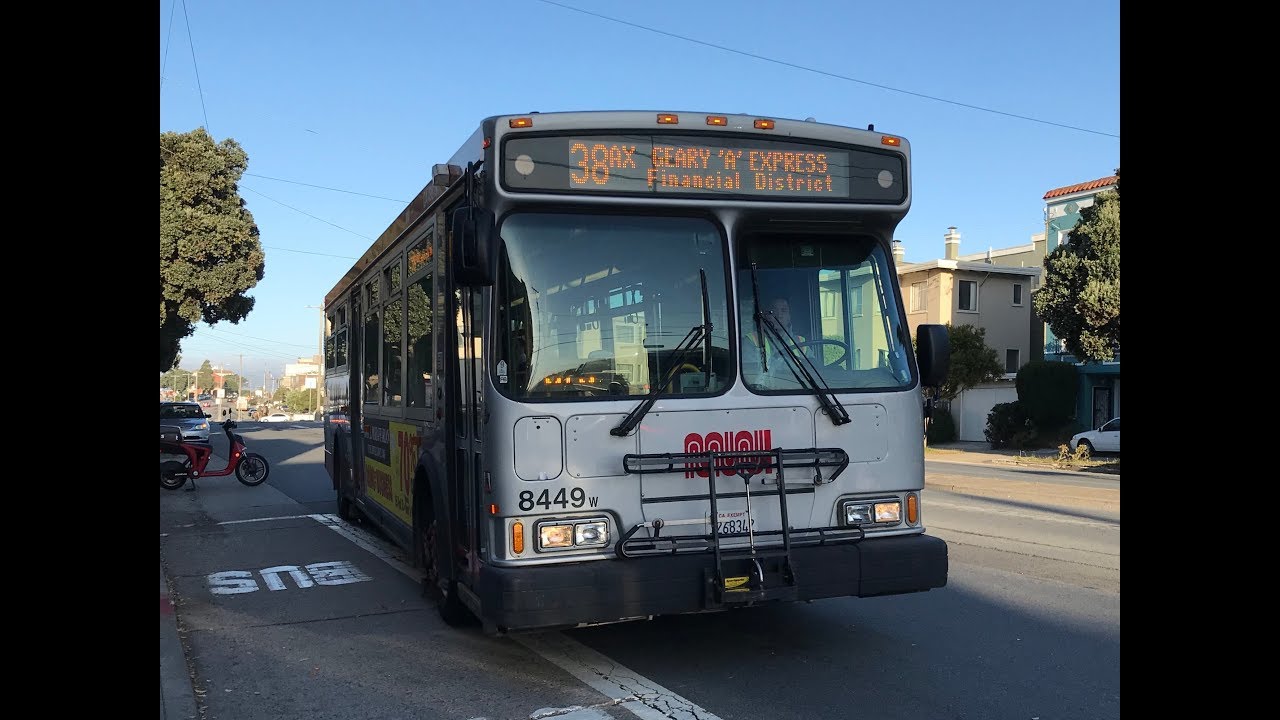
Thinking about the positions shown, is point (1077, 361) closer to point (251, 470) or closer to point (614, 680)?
point (251, 470)

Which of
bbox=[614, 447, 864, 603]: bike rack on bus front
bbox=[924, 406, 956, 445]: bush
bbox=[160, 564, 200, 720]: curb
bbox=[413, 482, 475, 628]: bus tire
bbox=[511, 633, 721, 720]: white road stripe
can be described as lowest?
bbox=[924, 406, 956, 445]: bush

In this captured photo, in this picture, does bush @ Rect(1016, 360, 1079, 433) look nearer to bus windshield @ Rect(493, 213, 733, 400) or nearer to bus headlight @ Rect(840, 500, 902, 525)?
bus headlight @ Rect(840, 500, 902, 525)

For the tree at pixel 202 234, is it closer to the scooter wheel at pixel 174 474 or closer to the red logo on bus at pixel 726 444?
the scooter wheel at pixel 174 474

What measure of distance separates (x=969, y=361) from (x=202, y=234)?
87.6 feet

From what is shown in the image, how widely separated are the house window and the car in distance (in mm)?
31118

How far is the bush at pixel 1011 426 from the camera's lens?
121 ft

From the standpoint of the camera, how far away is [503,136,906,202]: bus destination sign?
226 inches

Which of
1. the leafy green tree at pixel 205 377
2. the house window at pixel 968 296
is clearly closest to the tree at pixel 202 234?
the house window at pixel 968 296

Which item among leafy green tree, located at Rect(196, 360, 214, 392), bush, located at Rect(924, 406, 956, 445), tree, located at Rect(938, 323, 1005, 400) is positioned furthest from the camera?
leafy green tree, located at Rect(196, 360, 214, 392)

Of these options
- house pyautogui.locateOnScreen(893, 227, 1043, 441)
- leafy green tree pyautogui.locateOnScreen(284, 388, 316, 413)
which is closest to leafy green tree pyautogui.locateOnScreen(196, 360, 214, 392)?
leafy green tree pyautogui.locateOnScreen(284, 388, 316, 413)

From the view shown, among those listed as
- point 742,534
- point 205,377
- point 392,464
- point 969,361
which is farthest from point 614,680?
point 205,377

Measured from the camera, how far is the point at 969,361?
38.0 m
